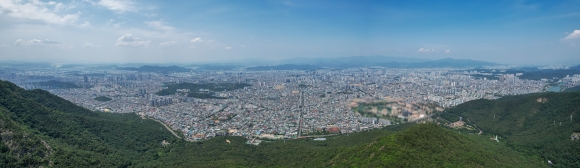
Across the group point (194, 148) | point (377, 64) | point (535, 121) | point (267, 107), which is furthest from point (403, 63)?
point (194, 148)

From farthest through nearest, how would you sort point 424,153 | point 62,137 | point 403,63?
point 403,63 < point 62,137 < point 424,153

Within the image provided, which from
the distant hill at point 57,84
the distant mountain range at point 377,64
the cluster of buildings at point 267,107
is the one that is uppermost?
the distant mountain range at point 377,64

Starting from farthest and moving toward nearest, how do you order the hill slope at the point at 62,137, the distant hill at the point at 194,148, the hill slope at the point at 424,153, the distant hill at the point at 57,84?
the distant hill at the point at 57,84, the hill slope at the point at 62,137, the distant hill at the point at 194,148, the hill slope at the point at 424,153

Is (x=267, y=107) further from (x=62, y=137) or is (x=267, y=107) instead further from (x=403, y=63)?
(x=403, y=63)

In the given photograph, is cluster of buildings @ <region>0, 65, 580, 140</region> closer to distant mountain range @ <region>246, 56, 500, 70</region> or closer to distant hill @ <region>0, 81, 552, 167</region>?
distant hill @ <region>0, 81, 552, 167</region>

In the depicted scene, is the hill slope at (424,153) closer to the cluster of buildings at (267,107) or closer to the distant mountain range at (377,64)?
the cluster of buildings at (267,107)

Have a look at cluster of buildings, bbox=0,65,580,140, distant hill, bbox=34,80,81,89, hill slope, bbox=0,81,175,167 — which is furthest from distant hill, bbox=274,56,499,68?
hill slope, bbox=0,81,175,167

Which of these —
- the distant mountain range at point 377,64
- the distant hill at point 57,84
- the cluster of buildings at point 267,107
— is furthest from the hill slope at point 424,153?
the distant mountain range at point 377,64

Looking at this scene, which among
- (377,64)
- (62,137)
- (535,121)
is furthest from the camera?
(377,64)

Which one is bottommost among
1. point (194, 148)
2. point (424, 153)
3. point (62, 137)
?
point (194, 148)
